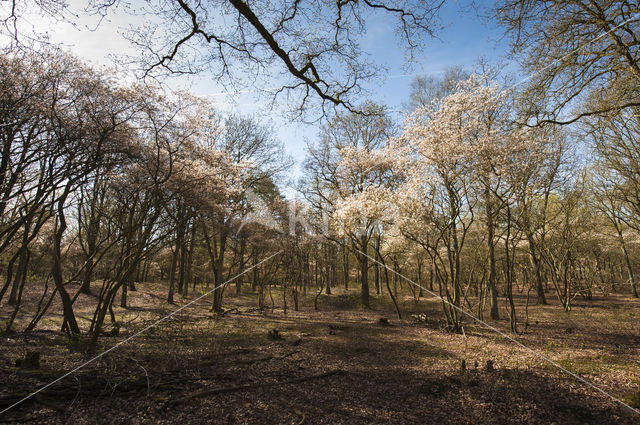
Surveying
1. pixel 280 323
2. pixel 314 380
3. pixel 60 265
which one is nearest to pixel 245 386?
pixel 314 380

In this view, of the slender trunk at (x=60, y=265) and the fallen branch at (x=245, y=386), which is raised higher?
the slender trunk at (x=60, y=265)

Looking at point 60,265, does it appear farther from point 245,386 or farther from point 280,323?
point 280,323

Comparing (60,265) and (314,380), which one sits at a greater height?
(60,265)

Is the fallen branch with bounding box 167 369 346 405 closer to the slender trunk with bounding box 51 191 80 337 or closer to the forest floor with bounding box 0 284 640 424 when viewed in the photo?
the forest floor with bounding box 0 284 640 424

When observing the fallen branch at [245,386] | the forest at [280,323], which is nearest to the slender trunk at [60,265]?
the forest at [280,323]

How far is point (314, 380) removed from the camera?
490 centimetres

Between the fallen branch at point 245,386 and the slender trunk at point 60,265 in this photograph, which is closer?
the fallen branch at point 245,386

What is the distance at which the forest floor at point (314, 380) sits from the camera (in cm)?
361

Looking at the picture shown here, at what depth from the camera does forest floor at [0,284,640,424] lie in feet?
11.8

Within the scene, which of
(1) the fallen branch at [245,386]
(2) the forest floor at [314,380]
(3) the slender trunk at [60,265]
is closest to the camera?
(2) the forest floor at [314,380]

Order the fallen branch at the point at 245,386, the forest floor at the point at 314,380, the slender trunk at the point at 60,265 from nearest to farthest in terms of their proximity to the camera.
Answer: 1. the forest floor at the point at 314,380
2. the fallen branch at the point at 245,386
3. the slender trunk at the point at 60,265

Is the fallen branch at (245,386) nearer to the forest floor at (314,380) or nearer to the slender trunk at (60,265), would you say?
the forest floor at (314,380)

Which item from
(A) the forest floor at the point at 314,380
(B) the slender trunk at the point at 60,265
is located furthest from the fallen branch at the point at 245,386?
(B) the slender trunk at the point at 60,265

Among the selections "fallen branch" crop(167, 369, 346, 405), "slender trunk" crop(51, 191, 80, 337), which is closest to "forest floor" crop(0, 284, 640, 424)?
"fallen branch" crop(167, 369, 346, 405)
